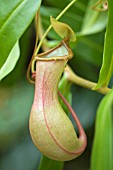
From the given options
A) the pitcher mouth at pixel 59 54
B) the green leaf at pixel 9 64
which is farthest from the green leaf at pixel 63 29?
the green leaf at pixel 9 64

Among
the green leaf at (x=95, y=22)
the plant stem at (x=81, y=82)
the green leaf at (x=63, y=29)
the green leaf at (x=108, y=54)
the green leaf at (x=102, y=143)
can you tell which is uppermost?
the green leaf at (x=63, y=29)

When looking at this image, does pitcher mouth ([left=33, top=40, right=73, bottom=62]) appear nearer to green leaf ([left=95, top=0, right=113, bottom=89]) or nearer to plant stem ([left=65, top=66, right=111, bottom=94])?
green leaf ([left=95, top=0, right=113, bottom=89])

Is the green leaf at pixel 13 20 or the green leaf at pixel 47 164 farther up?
the green leaf at pixel 13 20

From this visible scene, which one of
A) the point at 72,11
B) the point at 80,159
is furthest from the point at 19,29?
the point at 80,159

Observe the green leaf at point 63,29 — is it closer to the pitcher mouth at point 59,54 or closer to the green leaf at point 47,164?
the pitcher mouth at point 59,54

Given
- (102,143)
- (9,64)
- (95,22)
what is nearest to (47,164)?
(102,143)

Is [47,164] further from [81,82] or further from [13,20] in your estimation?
[13,20]
